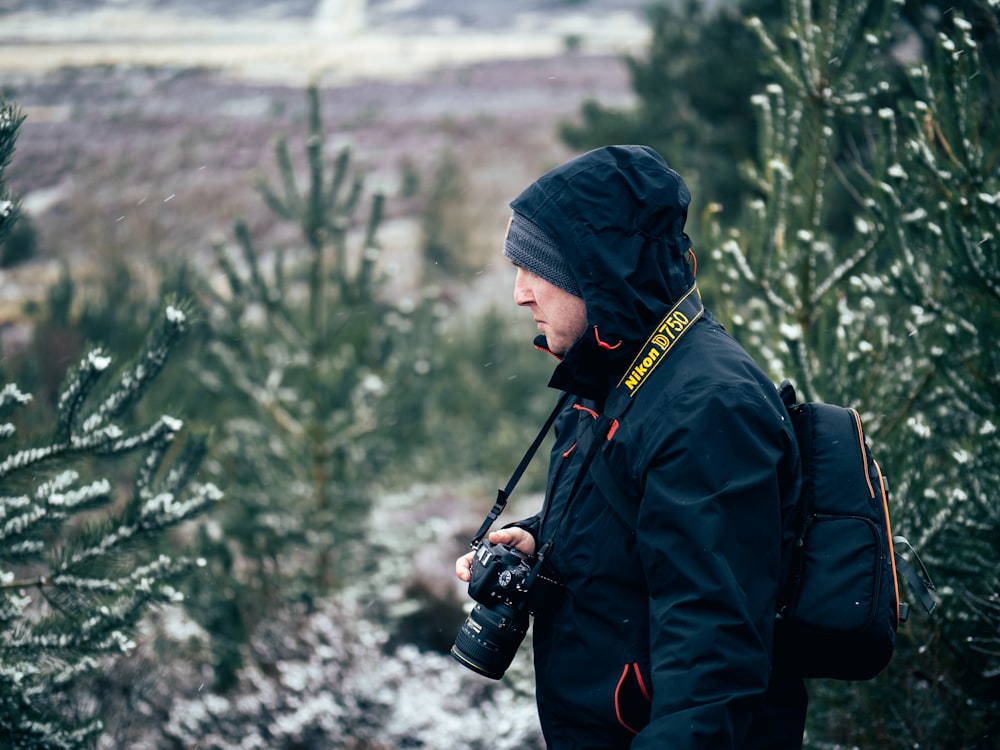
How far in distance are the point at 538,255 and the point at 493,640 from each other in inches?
32.8

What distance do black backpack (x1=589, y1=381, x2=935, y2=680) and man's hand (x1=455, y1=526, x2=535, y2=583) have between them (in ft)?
1.09

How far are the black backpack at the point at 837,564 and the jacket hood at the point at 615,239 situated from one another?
24cm

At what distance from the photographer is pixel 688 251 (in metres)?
1.87

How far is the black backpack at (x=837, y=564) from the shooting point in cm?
154

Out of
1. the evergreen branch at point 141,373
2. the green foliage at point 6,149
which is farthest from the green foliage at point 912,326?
the green foliage at point 6,149

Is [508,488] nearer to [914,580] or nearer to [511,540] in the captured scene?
[511,540]

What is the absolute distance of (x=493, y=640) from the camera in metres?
1.92

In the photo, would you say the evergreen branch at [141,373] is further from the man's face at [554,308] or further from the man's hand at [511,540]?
the man's face at [554,308]

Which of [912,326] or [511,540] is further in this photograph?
[912,326]

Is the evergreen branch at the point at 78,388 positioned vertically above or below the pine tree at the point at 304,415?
above

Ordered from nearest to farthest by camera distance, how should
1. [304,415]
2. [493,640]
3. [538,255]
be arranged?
1. [538,255]
2. [493,640]
3. [304,415]

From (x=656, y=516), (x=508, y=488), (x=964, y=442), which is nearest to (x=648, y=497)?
(x=656, y=516)

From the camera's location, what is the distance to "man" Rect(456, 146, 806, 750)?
144 cm

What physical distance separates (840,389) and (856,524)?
193 cm
